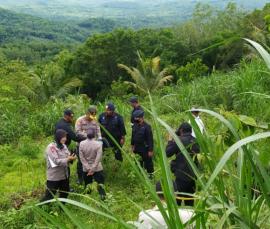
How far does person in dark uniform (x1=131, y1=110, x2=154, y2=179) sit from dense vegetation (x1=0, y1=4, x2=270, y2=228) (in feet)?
0.98

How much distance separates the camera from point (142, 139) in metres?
6.45

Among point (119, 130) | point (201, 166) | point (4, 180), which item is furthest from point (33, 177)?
point (201, 166)

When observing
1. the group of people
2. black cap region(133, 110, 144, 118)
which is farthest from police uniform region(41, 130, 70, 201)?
black cap region(133, 110, 144, 118)

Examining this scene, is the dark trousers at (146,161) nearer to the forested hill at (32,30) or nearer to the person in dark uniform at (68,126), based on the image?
the person in dark uniform at (68,126)

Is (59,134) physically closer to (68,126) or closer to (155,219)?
(68,126)

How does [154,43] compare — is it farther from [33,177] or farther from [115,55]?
[33,177]

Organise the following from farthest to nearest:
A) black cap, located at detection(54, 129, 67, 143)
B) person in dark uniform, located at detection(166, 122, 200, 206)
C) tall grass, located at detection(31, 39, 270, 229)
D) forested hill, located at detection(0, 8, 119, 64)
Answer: forested hill, located at detection(0, 8, 119, 64) → black cap, located at detection(54, 129, 67, 143) → person in dark uniform, located at detection(166, 122, 200, 206) → tall grass, located at detection(31, 39, 270, 229)

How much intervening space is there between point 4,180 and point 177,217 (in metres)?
6.76

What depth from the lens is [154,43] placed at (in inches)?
1358

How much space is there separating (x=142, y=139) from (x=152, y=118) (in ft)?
16.9

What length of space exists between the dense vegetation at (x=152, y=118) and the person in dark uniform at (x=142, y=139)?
0.98ft

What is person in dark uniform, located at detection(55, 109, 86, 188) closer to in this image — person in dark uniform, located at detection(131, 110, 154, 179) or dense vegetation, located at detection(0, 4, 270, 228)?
dense vegetation, located at detection(0, 4, 270, 228)

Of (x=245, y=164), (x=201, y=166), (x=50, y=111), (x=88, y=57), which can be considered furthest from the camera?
(x=88, y=57)

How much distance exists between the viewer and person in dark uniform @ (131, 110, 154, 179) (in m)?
6.34
